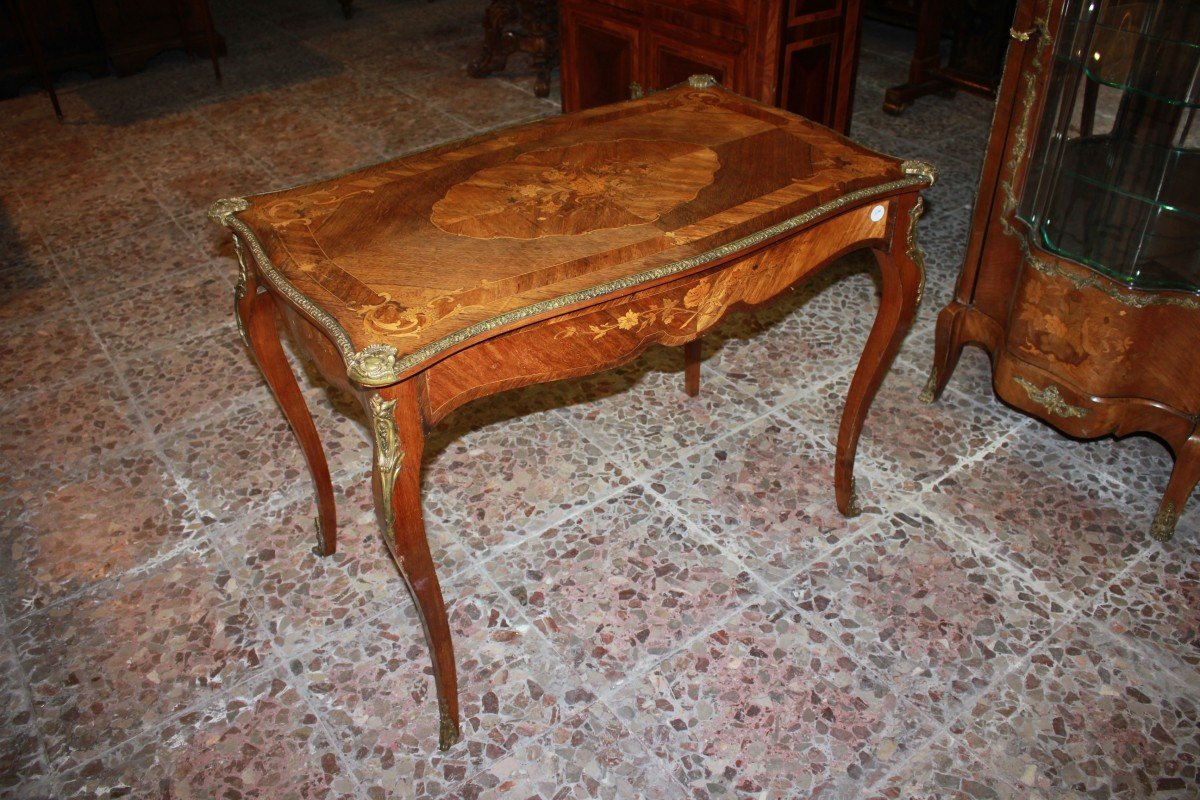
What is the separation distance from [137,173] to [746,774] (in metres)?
3.82

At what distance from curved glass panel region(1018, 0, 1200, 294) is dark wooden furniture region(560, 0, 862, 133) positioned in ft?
3.70

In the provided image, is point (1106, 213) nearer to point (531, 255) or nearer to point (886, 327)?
point (886, 327)

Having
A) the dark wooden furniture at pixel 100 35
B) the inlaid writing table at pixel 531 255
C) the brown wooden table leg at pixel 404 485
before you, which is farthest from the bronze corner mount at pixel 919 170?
the dark wooden furniture at pixel 100 35

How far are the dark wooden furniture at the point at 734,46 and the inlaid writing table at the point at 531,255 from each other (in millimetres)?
1011

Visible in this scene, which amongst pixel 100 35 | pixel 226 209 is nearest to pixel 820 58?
pixel 226 209

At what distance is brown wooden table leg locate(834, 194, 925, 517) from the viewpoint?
1.92 m

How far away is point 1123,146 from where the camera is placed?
210 cm

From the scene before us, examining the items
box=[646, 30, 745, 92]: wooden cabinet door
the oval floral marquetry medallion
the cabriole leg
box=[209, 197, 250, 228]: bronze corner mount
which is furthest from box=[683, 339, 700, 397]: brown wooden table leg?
box=[209, 197, 250, 228]: bronze corner mount

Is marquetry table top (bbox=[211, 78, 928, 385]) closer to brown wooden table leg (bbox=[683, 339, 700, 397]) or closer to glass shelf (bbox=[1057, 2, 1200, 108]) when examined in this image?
glass shelf (bbox=[1057, 2, 1200, 108])

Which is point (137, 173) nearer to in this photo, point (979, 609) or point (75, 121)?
point (75, 121)

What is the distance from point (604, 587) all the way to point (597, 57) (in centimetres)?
236

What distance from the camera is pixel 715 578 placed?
83.9 inches

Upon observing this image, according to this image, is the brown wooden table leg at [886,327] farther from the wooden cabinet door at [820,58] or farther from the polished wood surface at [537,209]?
the wooden cabinet door at [820,58]

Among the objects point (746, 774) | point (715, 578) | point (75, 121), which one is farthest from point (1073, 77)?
point (75, 121)
